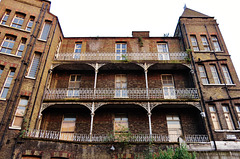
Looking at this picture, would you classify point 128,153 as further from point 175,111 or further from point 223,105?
point 223,105

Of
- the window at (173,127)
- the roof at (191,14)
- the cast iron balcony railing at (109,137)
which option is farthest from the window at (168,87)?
the roof at (191,14)

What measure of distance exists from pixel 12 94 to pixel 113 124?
707 centimetres

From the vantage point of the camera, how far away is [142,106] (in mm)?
12383

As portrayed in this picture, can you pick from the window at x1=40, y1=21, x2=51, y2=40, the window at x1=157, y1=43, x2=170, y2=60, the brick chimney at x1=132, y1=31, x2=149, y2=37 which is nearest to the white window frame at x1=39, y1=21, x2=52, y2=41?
the window at x1=40, y1=21, x2=51, y2=40

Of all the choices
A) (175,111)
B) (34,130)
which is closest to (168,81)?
(175,111)

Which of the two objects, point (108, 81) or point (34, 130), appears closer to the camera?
point (34, 130)

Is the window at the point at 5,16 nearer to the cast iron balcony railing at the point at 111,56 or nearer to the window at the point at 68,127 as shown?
the cast iron balcony railing at the point at 111,56

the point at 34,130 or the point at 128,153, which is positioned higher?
the point at 34,130

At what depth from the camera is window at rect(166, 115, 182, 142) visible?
12.6 meters

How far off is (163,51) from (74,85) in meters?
8.63

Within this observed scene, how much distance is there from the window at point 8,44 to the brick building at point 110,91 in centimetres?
7

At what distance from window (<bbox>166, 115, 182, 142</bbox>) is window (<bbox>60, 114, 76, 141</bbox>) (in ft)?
23.2

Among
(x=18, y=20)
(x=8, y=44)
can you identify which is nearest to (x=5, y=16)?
(x=18, y=20)

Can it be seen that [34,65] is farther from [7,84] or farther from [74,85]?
[74,85]
